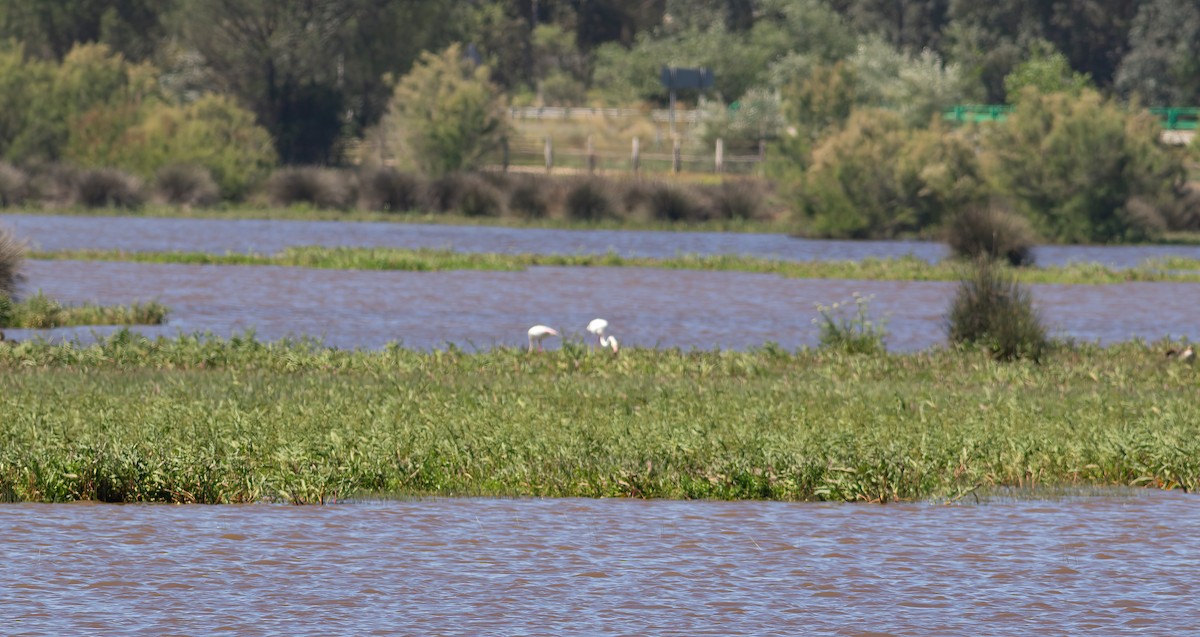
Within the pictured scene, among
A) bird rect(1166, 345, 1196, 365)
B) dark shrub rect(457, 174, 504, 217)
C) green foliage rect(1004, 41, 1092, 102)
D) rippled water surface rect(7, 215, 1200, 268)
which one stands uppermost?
green foliage rect(1004, 41, 1092, 102)

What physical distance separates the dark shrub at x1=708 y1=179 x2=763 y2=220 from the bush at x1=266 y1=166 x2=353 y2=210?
38.7 feet

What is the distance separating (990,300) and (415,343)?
7.37m

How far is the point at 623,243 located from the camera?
53.6 m

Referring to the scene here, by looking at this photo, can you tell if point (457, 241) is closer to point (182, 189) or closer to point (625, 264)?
point (625, 264)

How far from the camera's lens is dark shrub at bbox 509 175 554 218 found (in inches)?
2445

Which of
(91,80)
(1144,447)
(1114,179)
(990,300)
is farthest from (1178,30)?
(1144,447)

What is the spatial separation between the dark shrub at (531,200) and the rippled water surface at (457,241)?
327 cm

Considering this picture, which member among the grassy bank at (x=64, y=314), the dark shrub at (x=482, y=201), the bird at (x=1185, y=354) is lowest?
the dark shrub at (x=482, y=201)

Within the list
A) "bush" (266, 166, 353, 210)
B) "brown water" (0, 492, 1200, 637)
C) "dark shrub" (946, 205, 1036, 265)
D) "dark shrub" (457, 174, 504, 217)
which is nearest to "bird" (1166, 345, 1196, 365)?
"brown water" (0, 492, 1200, 637)

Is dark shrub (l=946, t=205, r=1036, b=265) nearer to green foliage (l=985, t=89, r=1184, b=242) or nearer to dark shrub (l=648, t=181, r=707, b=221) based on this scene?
green foliage (l=985, t=89, r=1184, b=242)

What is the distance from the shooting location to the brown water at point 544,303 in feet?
93.4

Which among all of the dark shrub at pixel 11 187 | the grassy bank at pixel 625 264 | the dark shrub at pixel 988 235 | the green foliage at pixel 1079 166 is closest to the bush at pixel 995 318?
the grassy bank at pixel 625 264

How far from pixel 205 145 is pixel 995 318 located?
48.3 meters

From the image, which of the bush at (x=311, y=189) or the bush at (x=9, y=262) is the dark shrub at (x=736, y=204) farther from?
the bush at (x=9, y=262)
